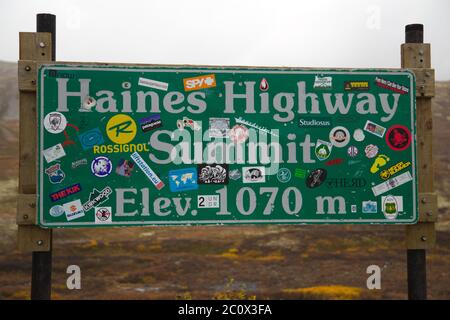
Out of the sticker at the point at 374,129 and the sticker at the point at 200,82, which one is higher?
the sticker at the point at 200,82

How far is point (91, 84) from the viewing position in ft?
20.1

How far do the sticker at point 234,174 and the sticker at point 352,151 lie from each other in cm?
146

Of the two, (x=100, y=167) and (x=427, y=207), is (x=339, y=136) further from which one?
(x=100, y=167)

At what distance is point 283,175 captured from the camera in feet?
20.8

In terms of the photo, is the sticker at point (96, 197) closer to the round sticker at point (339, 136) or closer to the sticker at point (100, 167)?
the sticker at point (100, 167)

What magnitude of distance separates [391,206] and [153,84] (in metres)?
3.44

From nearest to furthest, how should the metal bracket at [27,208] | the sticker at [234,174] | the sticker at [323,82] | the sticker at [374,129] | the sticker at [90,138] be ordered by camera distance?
the metal bracket at [27,208] < the sticker at [90,138] < the sticker at [234,174] < the sticker at [323,82] < the sticker at [374,129]

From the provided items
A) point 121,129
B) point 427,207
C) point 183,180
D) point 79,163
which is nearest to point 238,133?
point 183,180

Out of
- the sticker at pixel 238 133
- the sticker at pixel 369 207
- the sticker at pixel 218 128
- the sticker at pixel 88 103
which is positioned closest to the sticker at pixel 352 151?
the sticker at pixel 369 207

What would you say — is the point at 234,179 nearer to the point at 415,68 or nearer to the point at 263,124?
the point at 263,124

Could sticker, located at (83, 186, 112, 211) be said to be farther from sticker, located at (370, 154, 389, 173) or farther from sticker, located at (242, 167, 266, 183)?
sticker, located at (370, 154, 389, 173)

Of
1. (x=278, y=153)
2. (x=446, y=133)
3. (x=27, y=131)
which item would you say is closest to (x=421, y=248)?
(x=278, y=153)

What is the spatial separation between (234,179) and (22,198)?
102 inches

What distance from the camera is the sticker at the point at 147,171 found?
244 inches
